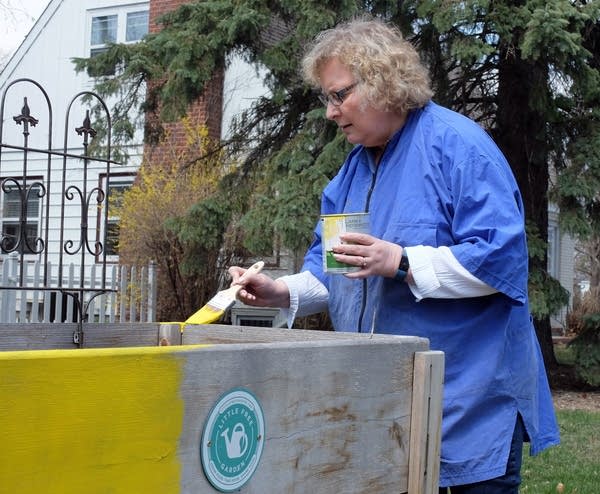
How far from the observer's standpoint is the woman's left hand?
6.21 ft

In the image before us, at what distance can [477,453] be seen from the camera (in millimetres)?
1951

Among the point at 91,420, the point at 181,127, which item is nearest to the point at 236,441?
the point at 91,420

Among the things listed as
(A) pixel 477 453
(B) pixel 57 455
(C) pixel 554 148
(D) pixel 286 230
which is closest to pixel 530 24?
(C) pixel 554 148

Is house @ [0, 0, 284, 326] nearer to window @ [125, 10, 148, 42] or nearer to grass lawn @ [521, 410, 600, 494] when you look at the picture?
window @ [125, 10, 148, 42]

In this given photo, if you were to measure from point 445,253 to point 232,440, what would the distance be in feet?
2.49

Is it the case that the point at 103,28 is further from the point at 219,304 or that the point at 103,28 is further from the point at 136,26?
the point at 219,304

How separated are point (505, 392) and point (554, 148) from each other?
7.16 metres

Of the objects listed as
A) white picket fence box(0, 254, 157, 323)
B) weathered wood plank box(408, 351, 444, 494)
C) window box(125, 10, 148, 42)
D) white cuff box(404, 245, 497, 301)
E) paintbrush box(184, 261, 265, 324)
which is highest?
window box(125, 10, 148, 42)

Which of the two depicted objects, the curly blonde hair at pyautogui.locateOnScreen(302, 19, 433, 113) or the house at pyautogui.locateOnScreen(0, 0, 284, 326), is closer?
the curly blonde hair at pyautogui.locateOnScreen(302, 19, 433, 113)

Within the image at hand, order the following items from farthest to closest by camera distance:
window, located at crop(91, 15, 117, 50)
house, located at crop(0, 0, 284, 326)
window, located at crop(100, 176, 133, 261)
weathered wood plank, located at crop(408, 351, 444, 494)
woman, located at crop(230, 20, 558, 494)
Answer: window, located at crop(91, 15, 117, 50), house, located at crop(0, 0, 284, 326), window, located at crop(100, 176, 133, 261), woman, located at crop(230, 20, 558, 494), weathered wood plank, located at crop(408, 351, 444, 494)

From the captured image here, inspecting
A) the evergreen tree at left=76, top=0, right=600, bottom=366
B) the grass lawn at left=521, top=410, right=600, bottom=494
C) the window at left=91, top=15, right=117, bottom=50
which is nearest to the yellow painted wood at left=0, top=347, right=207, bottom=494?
the grass lawn at left=521, top=410, right=600, bottom=494

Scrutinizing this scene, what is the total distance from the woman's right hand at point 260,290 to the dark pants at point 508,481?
69cm

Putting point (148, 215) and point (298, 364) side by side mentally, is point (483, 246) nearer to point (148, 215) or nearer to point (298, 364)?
point (298, 364)

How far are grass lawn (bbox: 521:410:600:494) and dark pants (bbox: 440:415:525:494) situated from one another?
9.84 ft
